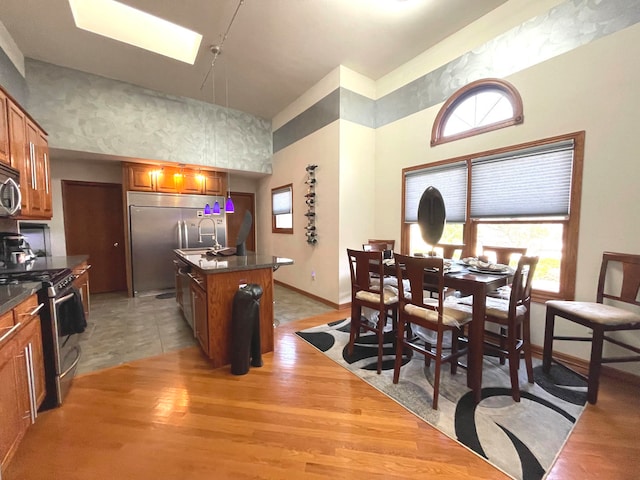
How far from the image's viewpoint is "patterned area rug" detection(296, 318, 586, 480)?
141cm

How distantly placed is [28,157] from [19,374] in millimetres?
2387

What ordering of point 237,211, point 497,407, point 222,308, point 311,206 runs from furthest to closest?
point 237,211
point 311,206
point 222,308
point 497,407

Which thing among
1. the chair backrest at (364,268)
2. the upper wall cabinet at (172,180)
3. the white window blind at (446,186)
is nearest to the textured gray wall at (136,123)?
the upper wall cabinet at (172,180)

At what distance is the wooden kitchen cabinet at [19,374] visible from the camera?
1247mm

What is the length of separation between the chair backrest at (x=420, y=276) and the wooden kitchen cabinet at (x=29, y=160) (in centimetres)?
346

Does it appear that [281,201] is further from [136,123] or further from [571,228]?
[571,228]

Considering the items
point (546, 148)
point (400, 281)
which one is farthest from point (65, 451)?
point (546, 148)

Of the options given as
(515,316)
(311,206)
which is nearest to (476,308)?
(515,316)

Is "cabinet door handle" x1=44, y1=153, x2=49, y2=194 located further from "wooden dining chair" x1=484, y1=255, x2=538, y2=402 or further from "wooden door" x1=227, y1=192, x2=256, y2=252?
"wooden dining chair" x1=484, y1=255, x2=538, y2=402

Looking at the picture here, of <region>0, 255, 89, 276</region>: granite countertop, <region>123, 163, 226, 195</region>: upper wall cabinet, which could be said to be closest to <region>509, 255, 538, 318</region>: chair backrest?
<region>0, 255, 89, 276</region>: granite countertop

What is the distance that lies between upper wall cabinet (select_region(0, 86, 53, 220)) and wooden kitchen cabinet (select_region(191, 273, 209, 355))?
180 centimetres

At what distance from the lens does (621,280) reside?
80.7 inches

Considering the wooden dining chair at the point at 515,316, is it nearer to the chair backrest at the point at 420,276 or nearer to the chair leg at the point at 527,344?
the chair leg at the point at 527,344

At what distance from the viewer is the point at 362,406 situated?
5.81 feet
